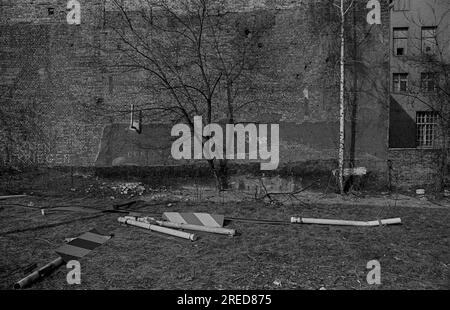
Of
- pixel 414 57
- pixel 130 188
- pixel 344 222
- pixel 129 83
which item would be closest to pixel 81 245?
pixel 130 188

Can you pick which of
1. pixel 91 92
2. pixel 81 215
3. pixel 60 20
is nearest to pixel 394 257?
pixel 81 215

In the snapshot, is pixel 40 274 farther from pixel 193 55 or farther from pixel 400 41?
pixel 400 41

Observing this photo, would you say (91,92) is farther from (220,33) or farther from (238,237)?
(238,237)

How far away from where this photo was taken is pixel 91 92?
10.8 meters

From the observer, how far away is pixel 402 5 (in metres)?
21.0

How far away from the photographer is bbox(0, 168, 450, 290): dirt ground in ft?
14.3

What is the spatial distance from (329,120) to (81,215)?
7.45m

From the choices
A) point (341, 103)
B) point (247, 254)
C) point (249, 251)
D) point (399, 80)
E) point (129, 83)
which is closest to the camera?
point (247, 254)

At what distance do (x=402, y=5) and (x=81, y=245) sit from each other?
23.2m

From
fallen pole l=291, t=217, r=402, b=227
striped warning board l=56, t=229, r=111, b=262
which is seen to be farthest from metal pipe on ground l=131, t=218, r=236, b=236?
fallen pole l=291, t=217, r=402, b=227

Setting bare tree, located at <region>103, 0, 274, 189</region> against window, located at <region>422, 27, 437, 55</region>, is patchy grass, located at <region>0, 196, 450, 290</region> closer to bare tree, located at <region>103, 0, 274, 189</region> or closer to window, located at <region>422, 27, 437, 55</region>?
bare tree, located at <region>103, 0, 274, 189</region>

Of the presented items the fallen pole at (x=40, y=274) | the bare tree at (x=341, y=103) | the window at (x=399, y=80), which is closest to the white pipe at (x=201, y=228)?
the fallen pole at (x=40, y=274)

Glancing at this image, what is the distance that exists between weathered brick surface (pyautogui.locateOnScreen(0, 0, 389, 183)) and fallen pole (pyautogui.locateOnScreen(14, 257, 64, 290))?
21.3 ft

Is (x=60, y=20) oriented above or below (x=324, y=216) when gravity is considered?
above
